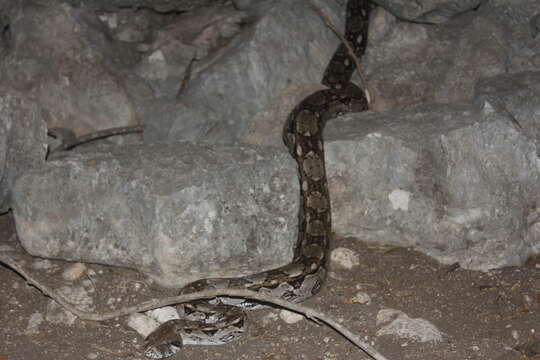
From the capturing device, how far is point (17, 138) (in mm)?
6977

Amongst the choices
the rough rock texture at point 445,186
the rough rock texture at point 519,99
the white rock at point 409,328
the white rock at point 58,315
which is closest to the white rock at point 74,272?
the white rock at point 58,315

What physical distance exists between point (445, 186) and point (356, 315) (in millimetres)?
1546

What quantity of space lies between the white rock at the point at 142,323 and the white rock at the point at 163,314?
0.06 metres

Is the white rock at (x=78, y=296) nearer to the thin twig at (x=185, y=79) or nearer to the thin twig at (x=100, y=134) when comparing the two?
the thin twig at (x=100, y=134)

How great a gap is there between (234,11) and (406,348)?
5.19 m

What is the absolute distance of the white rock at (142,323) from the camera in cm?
588

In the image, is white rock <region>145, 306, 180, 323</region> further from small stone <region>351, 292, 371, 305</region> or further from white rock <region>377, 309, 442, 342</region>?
white rock <region>377, 309, 442, 342</region>

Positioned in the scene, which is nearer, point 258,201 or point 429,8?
point 258,201

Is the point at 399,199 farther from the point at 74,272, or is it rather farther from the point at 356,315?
the point at 74,272

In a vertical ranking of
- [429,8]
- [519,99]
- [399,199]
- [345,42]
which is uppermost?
[429,8]

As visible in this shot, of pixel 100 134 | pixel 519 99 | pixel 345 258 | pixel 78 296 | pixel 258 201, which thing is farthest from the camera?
pixel 100 134

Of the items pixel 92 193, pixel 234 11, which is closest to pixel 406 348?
pixel 92 193

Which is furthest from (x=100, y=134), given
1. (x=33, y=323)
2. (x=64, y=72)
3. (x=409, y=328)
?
(x=409, y=328)

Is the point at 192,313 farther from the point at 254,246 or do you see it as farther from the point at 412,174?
the point at 412,174
